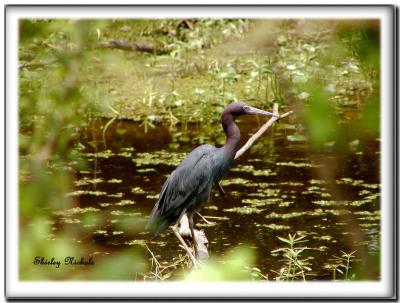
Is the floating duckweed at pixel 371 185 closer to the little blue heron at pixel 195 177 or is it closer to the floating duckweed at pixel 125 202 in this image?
the floating duckweed at pixel 125 202

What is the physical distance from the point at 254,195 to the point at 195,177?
1.85m

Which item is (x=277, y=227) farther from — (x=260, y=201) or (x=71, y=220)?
(x=71, y=220)

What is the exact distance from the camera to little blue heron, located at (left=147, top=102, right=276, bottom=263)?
154 inches

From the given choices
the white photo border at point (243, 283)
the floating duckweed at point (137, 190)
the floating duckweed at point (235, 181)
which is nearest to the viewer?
the white photo border at point (243, 283)

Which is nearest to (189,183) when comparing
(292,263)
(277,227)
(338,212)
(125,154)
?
(292,263)

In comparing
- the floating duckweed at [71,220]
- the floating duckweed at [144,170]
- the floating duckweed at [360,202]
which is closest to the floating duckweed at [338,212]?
the floating duckweed at [360,202]

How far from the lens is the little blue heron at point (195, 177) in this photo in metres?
3.90

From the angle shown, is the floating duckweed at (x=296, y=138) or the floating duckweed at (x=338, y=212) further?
the floating duckweed at (x=296, y=138)

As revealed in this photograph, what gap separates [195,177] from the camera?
391 cm

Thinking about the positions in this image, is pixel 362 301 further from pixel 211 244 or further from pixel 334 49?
pixel 211 244

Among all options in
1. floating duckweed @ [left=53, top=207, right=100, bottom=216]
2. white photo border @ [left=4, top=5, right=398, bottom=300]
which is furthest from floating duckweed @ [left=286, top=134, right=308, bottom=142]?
white photo border @ [left=4, top=5, right=398, bottom=300]

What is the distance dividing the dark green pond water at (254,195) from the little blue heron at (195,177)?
2.39 feet

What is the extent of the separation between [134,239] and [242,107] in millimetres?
1569

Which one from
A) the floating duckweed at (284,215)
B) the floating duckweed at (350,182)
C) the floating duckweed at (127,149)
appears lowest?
the floating duckweed at (284,215)
